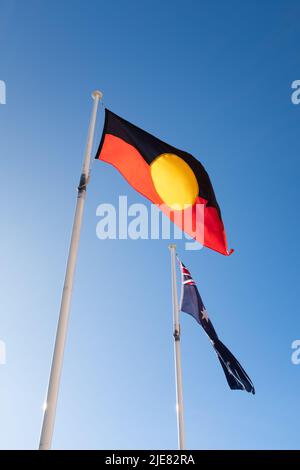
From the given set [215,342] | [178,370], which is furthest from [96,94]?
[215,342]

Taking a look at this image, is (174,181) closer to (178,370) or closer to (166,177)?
(166,177)

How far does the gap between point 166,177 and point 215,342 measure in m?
5.54

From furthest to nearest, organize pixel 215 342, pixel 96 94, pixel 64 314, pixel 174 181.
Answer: pixel 215 342, pixel 174 181, pixel 96 94, pixel 64 314

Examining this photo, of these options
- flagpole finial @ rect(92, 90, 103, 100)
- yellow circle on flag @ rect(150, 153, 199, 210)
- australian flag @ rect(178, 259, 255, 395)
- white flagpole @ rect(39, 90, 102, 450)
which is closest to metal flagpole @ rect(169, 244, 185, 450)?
australian flag @ rect(178, 259, 255, 395)

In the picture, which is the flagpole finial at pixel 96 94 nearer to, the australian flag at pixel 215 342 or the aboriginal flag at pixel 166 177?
the aboriginal flag at pixel 166 177

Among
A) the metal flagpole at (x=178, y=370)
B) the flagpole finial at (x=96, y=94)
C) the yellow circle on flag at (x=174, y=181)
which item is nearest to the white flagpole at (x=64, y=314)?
the flagpole finial at (x=96, y=94)

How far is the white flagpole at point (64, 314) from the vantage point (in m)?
5.10

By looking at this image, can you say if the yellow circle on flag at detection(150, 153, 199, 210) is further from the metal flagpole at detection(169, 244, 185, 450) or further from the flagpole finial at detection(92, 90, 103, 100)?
the metal flagpole at detection(169, 244, 185, 450)

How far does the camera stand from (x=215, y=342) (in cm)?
A: 1161

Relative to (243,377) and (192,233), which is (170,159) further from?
(243,377)

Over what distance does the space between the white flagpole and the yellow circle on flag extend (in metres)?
1.73
